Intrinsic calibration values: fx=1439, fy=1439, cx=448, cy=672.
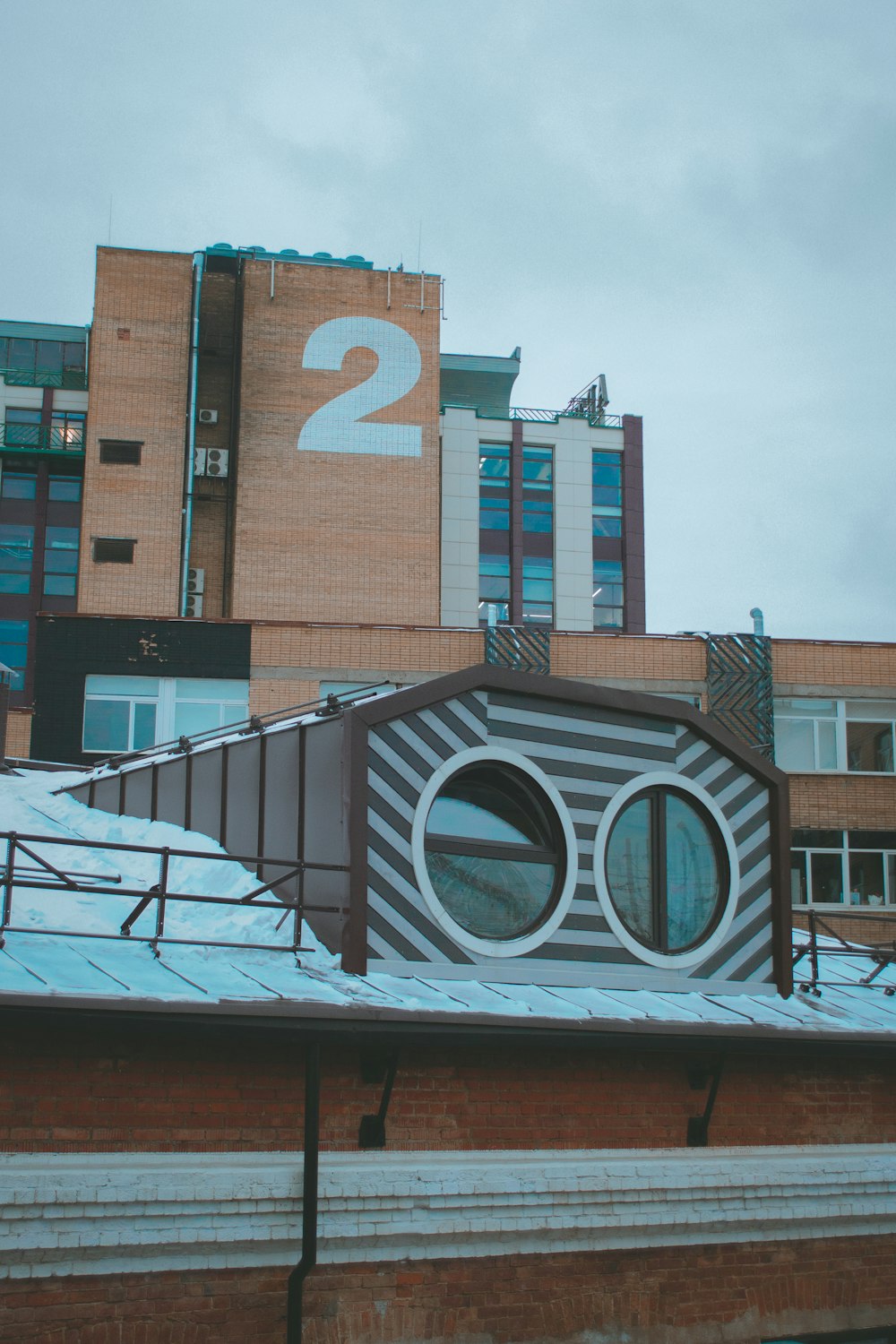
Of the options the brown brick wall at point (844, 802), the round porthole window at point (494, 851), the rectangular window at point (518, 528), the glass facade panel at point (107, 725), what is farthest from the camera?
the rectangular window at point (518, 528)

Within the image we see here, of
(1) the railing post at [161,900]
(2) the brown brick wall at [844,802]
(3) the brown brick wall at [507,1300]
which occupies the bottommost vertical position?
(3) the brown brick wall at [507,1300]

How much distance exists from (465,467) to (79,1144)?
185 ft

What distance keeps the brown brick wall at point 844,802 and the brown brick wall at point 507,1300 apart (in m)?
21.0

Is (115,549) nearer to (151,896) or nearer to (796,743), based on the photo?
(796,743)

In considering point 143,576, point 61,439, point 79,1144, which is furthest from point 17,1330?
point 61,439

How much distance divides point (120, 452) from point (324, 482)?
25.7ft

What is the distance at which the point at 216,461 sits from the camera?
5025 centimetres

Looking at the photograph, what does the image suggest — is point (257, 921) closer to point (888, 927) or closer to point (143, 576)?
point (888, 927)

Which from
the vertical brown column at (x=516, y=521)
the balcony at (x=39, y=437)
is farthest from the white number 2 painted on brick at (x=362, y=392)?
the balcony at (x=39, y=437)

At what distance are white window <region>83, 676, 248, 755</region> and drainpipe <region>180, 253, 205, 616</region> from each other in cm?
1899

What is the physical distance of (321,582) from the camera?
4706 cm

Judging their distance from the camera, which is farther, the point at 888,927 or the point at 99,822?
the point at 888,927

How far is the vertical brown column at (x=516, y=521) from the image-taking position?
209ft

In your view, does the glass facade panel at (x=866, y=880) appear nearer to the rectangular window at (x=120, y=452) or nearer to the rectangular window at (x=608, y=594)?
the rectangular window at (x=120, y=452)
